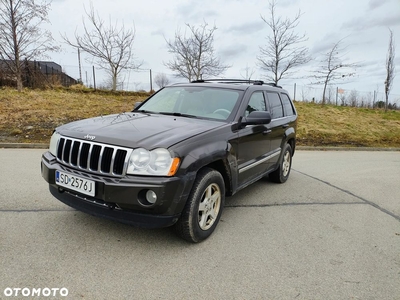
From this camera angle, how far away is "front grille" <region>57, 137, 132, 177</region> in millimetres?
2502

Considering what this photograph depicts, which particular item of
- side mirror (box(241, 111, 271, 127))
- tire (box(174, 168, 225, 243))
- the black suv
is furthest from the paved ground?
side mirror (box(241, 111, 271, 127))

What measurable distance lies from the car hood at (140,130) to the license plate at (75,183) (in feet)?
1.25

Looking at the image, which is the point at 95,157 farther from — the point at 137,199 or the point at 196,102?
the point at 196,102

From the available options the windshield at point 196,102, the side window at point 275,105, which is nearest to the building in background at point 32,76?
the windshield at point 196,102

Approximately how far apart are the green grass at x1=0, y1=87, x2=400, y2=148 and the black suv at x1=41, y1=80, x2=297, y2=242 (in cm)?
644

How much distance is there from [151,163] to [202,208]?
0.79 m

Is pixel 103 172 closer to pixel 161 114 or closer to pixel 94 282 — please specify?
pixel 94 282

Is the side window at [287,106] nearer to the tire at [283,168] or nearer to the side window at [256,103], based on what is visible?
the tire at [283,168]

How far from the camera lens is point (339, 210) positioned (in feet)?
13.4

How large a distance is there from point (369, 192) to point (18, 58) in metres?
17.6

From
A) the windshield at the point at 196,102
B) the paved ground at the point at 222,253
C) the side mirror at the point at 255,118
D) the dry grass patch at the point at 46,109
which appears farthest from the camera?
the dry grass patch at the point at 46,109

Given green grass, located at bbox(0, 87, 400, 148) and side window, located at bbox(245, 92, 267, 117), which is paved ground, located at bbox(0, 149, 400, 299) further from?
green grass, located at bbox(0, 87, 400, 148)

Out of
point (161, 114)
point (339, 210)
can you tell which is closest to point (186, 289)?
point (161, 114)

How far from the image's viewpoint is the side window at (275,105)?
462 cm
